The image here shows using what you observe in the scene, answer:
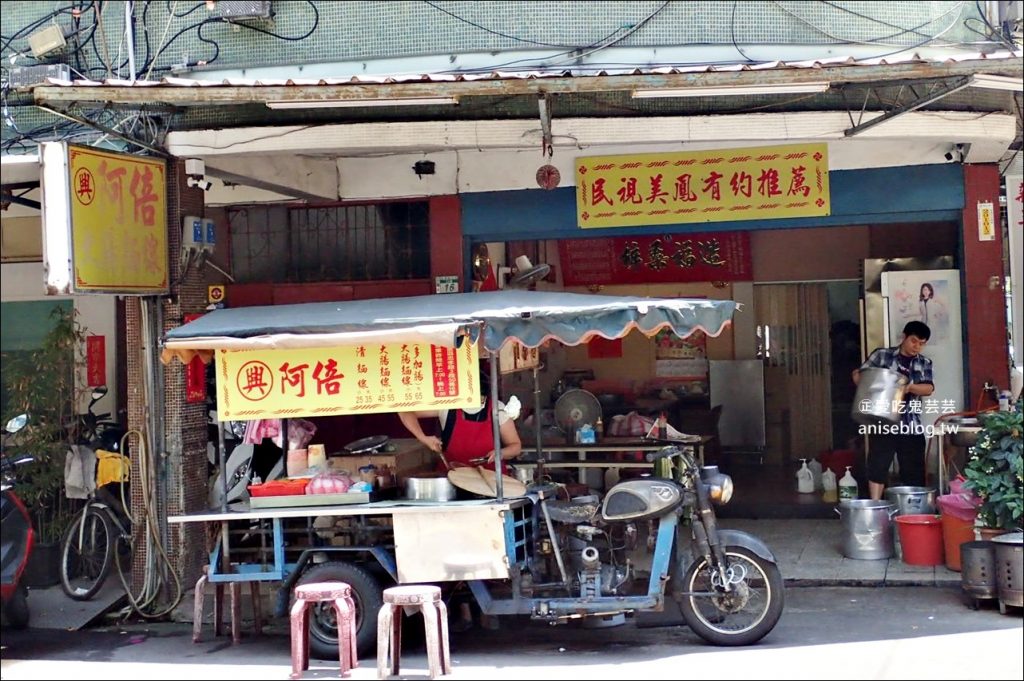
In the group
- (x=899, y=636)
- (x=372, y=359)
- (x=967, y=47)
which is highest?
(x=967, y=47)

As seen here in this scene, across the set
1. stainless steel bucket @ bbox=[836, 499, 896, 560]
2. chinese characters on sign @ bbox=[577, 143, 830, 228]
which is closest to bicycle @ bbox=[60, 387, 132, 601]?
chinese characters on sign @ bbox=[577, 143, 830, 228]

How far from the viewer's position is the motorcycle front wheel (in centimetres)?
685

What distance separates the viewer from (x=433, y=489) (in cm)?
716

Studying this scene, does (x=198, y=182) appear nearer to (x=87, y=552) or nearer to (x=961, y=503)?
(x=87, y=552)

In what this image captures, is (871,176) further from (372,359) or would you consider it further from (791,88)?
(372,359)

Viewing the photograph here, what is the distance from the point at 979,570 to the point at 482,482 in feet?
11.1

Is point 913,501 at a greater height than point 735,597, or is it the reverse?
point 913,501

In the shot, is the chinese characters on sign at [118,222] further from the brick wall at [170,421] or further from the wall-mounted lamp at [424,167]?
the wall-mounted lamp at [424,167]

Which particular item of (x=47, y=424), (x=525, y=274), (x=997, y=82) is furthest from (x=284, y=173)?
A: (x=997, y=82)

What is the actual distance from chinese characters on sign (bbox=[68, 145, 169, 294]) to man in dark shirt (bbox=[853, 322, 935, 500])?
19.6 feet

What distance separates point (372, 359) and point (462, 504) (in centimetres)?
105

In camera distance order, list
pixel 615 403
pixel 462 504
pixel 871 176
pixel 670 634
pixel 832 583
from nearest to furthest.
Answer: pixel 462 504, pixel 670 634, pixel 832 583, pixel 871 176, pixel 615 403

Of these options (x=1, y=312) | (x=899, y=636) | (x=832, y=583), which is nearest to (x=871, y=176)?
(x=832, y=583)

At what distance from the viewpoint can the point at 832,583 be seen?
8.66 metres
